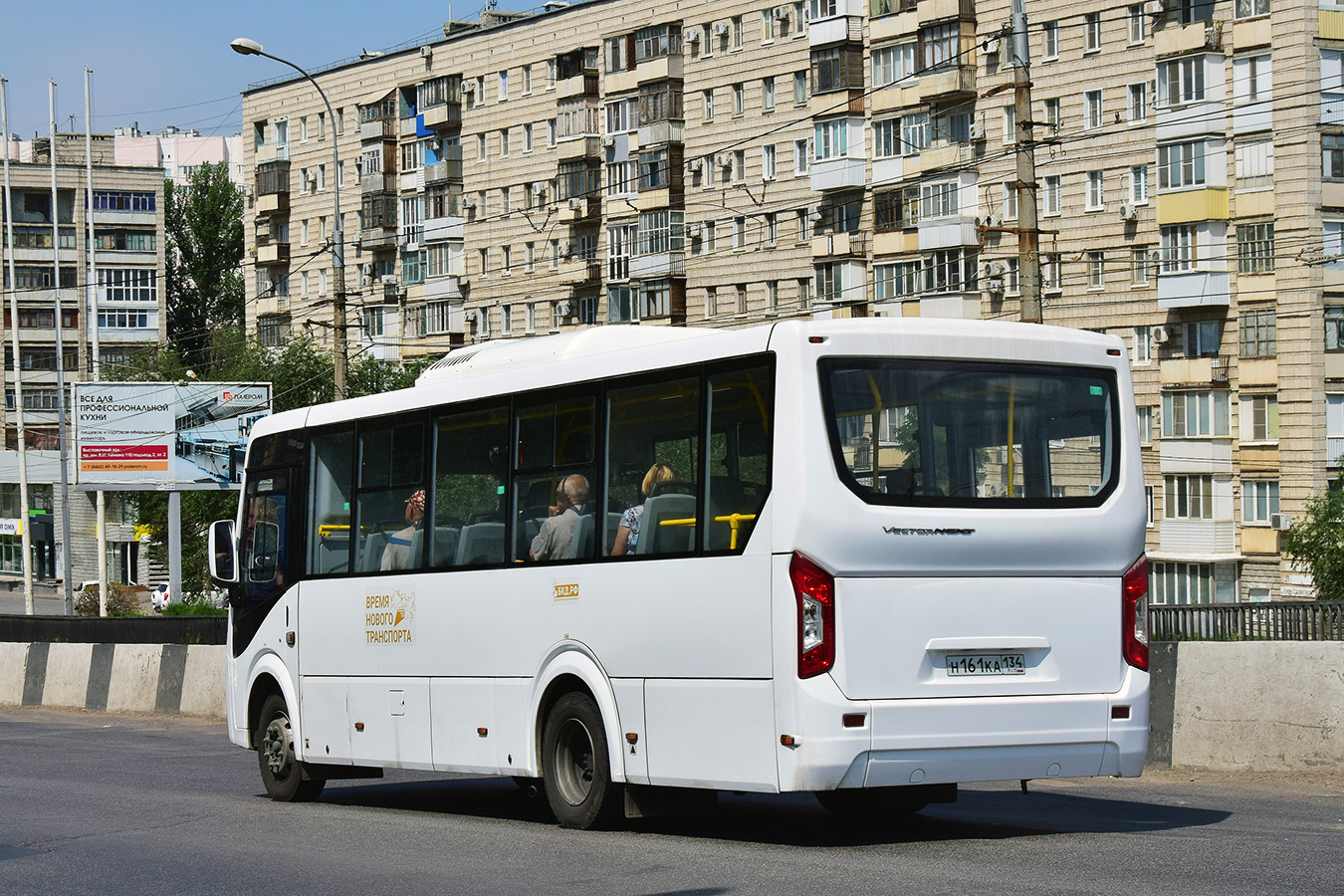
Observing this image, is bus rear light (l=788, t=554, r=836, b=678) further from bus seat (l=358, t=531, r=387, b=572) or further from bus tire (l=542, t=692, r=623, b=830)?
bus seat (l=358, t=531, r=387, b=572)

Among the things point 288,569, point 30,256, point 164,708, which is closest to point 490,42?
point 30,256

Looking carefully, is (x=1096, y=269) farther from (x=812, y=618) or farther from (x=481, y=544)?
(x=812, y=618)

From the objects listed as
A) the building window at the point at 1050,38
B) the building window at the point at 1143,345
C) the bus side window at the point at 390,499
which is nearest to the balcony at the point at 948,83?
the building window at the point at 1050,38

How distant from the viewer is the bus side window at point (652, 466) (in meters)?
10.6

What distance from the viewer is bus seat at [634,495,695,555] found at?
10.6 m

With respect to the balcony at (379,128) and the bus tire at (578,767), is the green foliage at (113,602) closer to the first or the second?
the balcony at (379,128)

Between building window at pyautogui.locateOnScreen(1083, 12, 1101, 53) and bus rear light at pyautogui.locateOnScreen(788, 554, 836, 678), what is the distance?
51.9 meters

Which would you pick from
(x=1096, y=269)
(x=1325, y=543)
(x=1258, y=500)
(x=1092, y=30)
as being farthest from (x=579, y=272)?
(x=1325, y=543)

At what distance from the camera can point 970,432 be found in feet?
33.7

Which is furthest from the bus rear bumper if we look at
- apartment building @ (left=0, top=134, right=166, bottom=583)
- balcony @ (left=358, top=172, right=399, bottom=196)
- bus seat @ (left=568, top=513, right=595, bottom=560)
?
apartment building @ (left=0, top=134, right=166, bottom=583)

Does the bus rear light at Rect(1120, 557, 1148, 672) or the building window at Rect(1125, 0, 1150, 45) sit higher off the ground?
the building window at Rect(1125, 0, 1150, 45)

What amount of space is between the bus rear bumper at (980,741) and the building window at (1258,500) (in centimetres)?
4748

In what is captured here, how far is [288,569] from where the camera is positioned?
49.3ft

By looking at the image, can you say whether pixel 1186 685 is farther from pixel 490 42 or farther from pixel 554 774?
pixel 490 42
